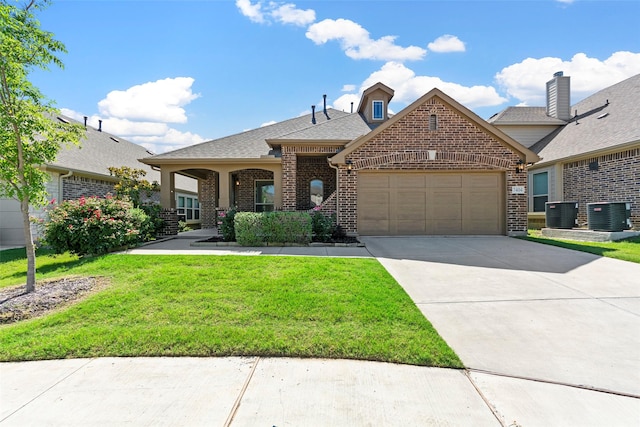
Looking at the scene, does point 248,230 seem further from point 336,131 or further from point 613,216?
point 613,216

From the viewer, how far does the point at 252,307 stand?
14.6ft

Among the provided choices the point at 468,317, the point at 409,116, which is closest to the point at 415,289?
the point at 468,317

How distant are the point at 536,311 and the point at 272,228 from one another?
707 centimetres

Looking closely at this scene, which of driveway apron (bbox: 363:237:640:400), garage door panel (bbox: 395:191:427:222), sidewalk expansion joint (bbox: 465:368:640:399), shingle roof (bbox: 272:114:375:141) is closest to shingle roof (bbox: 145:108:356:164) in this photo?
shingle roof (bbox: 272:114:375:141)

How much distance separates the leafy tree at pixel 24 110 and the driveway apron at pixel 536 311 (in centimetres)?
640

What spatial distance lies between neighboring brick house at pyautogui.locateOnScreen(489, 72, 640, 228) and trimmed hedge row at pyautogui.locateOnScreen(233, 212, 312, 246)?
11.7m

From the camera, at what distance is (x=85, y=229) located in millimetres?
7863

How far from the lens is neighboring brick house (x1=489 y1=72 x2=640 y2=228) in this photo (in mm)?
11769

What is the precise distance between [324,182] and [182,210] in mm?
9179

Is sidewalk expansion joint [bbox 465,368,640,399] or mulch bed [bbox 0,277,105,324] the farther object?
mulch bed [bbox 0,277,105,324]

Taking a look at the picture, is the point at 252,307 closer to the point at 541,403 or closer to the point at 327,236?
the point at 541,403

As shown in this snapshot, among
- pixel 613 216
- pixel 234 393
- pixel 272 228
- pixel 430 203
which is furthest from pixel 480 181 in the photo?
pixel 234 393

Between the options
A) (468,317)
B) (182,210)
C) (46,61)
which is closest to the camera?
(468,317)

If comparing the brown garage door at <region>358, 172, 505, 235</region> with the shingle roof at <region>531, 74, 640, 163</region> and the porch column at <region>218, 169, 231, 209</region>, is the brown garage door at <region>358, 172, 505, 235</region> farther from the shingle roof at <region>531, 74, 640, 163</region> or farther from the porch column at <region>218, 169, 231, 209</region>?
the porch column at <region>218, 169, 231, 209</region>
